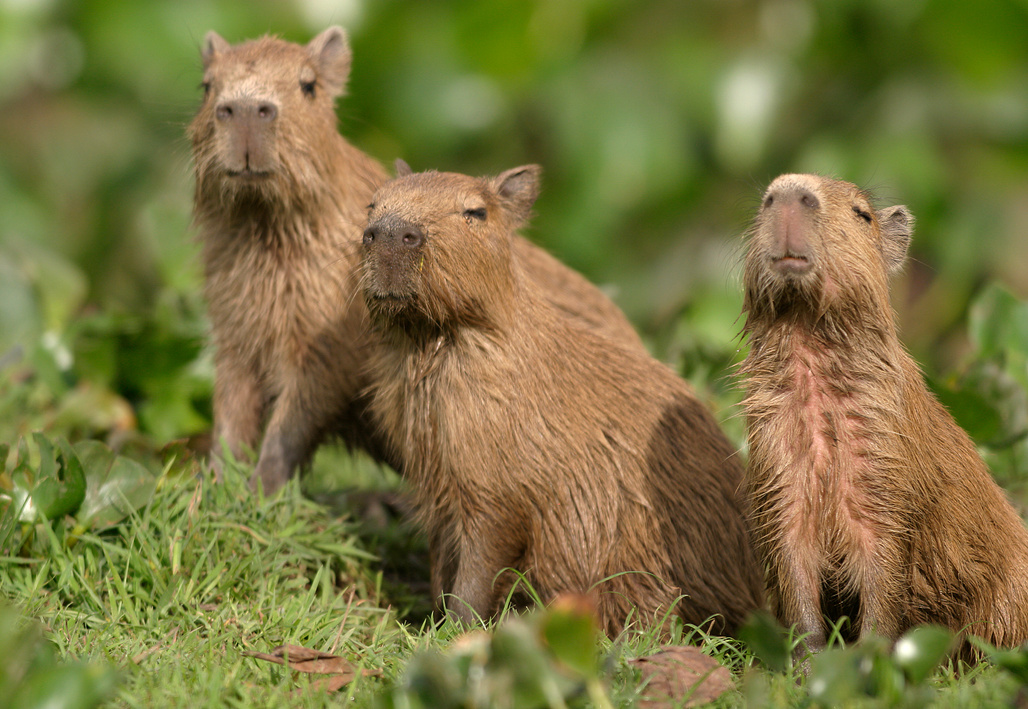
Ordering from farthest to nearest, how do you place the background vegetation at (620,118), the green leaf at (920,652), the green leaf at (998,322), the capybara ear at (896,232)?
the background vegetation at (620,118) → the green leaf at (998,322) → the capybara ear at (896,232) → the green leaf at (920,652)

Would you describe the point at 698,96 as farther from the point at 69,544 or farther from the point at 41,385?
the point at 69,544

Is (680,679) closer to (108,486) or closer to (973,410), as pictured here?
(108,486)

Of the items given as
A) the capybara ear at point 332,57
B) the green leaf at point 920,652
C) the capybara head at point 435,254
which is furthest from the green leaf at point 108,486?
the green leaf at point 920,652

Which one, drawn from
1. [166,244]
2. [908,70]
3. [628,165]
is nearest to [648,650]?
[166,244]

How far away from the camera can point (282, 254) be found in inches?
184

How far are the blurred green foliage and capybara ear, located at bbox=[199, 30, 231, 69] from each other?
263 centimetres

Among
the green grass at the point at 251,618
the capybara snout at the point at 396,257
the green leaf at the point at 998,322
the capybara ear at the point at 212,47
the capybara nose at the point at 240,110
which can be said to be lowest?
the green grass at the point at 251,618

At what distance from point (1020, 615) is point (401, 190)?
2442 mm

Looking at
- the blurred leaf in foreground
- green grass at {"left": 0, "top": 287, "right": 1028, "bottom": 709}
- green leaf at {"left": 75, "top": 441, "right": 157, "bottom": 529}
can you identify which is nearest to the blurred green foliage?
green grass at {"left": 0, "top": 287, "right": 1028, "bottom": 709}

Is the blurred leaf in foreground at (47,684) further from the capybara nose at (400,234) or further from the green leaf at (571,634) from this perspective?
the capybara nose at (400,234)

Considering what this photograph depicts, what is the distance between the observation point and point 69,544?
13.0 ft

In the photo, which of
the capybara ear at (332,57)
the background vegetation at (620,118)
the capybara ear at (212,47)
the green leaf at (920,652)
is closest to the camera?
the green leaf at (920,652)

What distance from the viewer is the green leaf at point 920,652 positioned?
8.86ft

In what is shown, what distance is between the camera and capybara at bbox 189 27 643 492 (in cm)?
443
